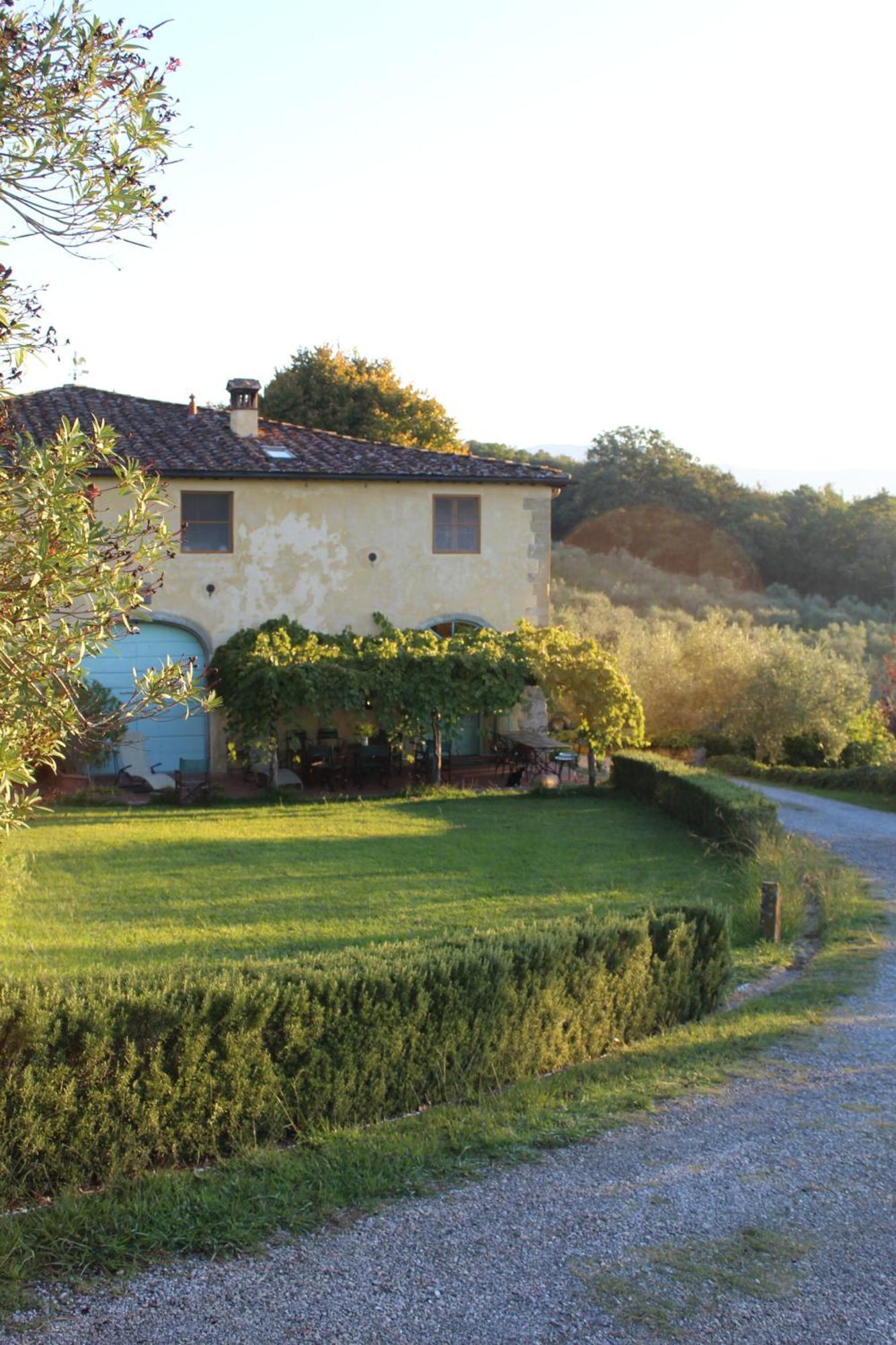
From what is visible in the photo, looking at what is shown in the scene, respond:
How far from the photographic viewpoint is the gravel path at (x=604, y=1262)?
4.41 meters

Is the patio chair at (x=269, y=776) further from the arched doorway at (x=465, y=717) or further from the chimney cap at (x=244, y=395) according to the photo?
the chimney cap at (x=244, y=395)

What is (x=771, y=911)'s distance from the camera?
11.2 m

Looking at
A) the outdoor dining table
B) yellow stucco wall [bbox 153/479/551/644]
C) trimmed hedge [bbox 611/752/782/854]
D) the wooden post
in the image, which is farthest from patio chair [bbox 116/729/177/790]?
the wooden post

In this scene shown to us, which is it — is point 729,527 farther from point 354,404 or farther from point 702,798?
point 702,798

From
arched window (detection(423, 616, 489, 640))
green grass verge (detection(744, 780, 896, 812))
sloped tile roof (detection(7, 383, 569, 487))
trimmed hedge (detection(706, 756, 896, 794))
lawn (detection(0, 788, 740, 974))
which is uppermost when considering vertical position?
sloped tile roof (detection(7, 383, 569, 487))

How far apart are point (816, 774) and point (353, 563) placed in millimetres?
11912

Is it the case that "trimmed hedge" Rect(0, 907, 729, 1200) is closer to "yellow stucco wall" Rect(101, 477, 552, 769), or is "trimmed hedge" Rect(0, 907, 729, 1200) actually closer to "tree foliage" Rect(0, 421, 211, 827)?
"tree foliage" Rect(0, 421, 211, 827)

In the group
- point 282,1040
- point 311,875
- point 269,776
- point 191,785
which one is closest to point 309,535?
point 269,776

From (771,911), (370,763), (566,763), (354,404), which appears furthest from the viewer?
(354,404)

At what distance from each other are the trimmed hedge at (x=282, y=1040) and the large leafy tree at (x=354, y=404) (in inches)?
1096

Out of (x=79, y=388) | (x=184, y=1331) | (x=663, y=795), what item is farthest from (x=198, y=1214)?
(x=79, y=388)

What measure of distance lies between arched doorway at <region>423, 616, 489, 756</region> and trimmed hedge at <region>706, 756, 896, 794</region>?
6102 mm

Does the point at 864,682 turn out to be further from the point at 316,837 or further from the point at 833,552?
the point at 833,552

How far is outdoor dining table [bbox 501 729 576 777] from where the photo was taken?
21531 mm
